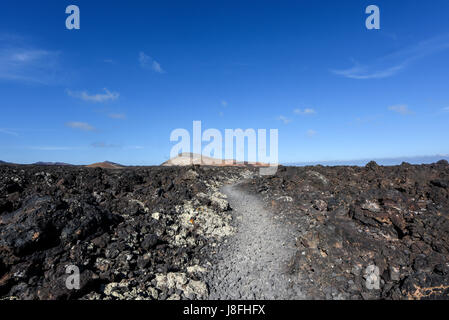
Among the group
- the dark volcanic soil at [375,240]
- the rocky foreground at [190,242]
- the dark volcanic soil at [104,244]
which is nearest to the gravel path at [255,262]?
the rocky foreground at [190,242]

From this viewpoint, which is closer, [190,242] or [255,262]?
[255,262]

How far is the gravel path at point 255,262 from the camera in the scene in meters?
9.26

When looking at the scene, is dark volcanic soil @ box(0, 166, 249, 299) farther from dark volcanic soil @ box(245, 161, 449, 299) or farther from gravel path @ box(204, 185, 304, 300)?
dark volcanic soil @ box(245, 161, 449, 299)

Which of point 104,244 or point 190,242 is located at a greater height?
point 104,244

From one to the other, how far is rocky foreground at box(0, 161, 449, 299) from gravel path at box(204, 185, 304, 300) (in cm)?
18

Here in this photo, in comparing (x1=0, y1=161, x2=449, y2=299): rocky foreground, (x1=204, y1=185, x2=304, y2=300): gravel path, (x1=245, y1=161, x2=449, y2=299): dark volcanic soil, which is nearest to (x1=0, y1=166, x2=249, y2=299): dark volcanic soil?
(x1=0, y1=161, x2=449, y2=299): rocky foreground

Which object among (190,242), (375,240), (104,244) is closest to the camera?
(104,244)

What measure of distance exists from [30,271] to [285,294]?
31.6 feet

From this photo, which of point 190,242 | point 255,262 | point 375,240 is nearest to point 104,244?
point 190,242

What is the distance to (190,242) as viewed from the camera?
1234 centimetres

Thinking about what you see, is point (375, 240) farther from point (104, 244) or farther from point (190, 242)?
point (104, 244)

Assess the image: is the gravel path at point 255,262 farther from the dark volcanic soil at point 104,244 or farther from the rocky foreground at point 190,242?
the dark volcanic soil at point 104,244

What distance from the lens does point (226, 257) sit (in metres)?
11.5

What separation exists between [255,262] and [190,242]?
362cm
